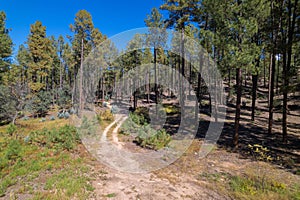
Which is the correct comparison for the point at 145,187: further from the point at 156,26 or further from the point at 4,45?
the point at 4,45

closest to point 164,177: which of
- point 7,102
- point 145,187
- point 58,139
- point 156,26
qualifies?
point 145,187

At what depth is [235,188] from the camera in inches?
243

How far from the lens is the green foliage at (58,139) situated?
10.2 meters

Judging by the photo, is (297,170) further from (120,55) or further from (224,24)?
(120,55)

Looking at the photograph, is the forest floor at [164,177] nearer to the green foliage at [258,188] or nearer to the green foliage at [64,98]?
the green foliage at [258,188]

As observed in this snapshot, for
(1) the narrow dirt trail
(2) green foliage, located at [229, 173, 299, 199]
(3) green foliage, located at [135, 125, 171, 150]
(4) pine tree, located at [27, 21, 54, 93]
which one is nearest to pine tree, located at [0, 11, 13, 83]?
(4) pine tree, located at [27, 21, 54, 93]

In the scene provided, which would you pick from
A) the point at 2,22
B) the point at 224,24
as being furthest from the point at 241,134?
the point at 2,22

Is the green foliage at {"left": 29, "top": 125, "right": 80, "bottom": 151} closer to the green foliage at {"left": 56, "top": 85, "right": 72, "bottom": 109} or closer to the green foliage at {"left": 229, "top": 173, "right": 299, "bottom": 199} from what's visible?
the green foliage at {"left": 229, "top": 173, "right": 299, "bottom": 199}

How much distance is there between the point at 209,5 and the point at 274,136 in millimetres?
9997

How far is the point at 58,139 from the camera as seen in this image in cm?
1095

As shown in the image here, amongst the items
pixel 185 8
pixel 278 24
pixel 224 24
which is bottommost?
pixel 224 24

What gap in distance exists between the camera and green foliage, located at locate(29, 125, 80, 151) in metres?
10.2

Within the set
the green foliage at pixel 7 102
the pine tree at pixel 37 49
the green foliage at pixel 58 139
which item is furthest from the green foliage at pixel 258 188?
the pine tree at pixel 37 49

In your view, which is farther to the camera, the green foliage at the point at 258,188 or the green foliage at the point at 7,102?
the green foliage at the point at 7,102
